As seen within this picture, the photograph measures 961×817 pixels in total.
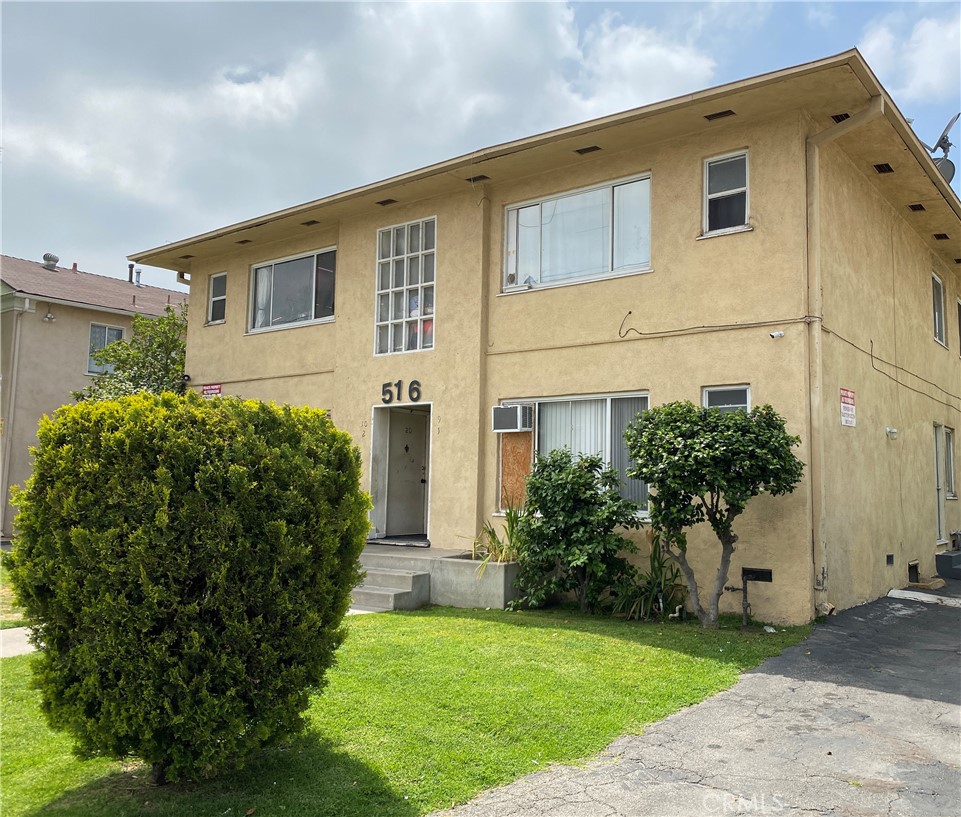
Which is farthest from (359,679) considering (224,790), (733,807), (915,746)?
(915,746)

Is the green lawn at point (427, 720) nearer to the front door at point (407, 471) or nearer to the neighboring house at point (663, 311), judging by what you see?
the neighboring house at point (663, 311)

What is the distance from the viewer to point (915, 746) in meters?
5.29

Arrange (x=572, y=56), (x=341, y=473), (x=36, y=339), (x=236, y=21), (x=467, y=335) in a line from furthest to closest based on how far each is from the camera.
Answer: (x=36, y=339) < (x=467, y=335) < (x=572, y=56) < (x=236, y=21) < (x=341, y=473)

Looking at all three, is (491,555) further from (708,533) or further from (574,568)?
(708,533)

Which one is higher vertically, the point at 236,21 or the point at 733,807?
the point at 236,21

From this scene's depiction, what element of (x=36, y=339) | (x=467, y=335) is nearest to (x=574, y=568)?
(x=467, y=335)

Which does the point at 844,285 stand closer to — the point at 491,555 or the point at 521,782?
the point at 491,555

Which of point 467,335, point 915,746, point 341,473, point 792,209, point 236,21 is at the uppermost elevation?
point 236,21

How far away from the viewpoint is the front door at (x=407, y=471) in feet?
46.2

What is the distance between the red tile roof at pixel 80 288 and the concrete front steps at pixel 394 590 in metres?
15.1

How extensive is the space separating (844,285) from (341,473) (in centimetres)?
838

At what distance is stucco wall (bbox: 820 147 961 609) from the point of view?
9.95 meters

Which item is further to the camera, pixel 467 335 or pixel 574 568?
pixel 467 335

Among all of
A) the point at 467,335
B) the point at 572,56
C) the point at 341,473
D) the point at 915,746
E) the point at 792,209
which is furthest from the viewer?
the point at 467,335
